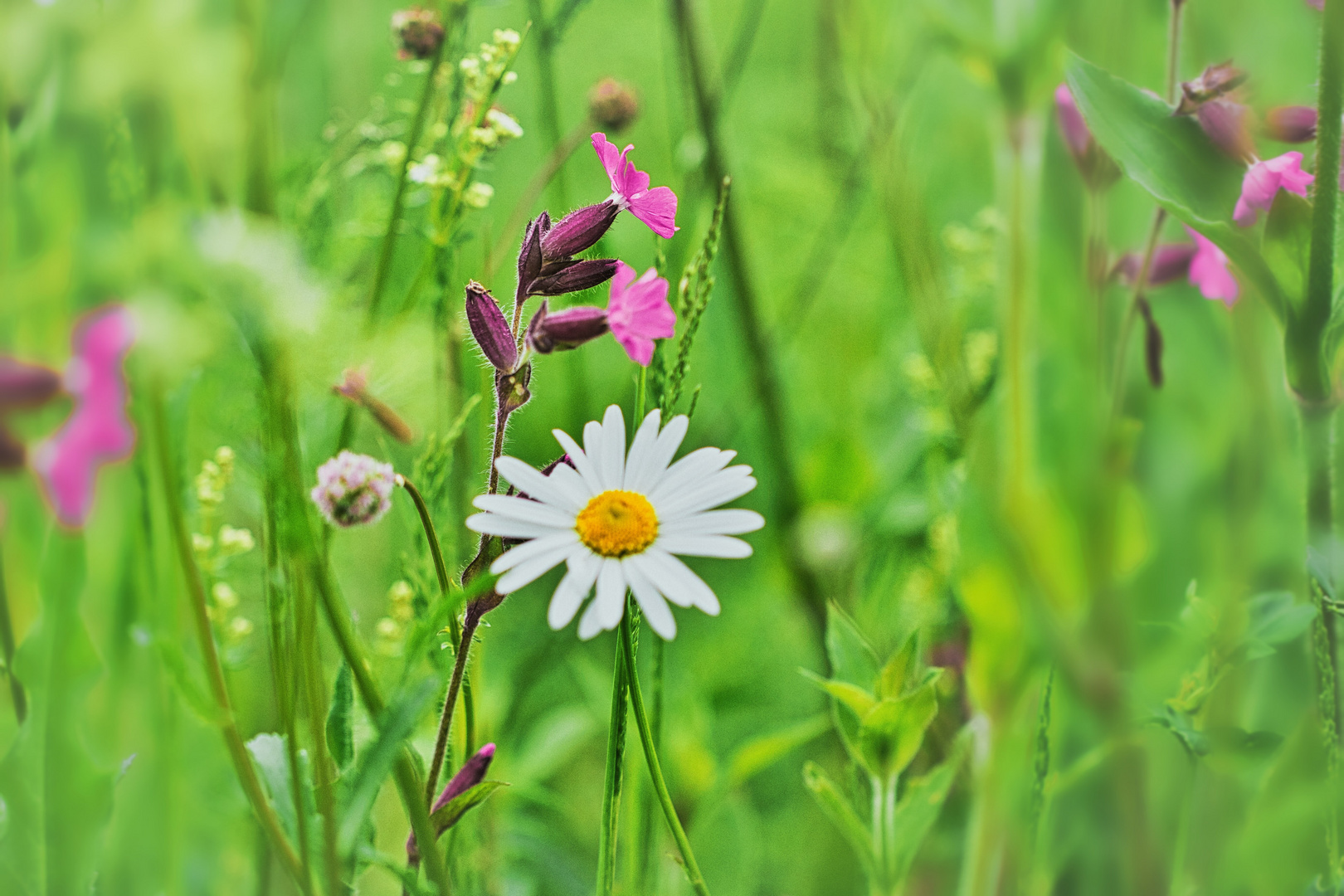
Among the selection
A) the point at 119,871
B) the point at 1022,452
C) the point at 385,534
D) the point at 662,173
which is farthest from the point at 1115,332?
the point at 119,871

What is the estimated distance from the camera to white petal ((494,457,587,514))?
0.27 metres

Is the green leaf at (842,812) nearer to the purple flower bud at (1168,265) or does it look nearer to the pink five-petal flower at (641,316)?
the pink five-petal flower at (641,316)

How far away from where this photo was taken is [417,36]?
44 centimetres

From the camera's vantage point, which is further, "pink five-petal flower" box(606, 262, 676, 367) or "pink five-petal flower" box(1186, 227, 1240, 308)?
"pink five-petal flower" box(1186, 227, 1240, 308)

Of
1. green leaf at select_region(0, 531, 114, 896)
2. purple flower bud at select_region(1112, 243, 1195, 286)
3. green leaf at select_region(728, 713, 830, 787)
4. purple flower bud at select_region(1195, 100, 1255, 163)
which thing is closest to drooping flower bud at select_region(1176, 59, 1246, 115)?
purple flower bud at select_region(1195, 100, 1255, 163)

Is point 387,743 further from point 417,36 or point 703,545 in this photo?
point 417,36

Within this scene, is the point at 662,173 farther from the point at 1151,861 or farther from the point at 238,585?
the point at 1151,861

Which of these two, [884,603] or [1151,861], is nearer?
[1151,861]

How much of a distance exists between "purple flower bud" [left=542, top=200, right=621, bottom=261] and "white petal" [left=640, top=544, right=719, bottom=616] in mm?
122

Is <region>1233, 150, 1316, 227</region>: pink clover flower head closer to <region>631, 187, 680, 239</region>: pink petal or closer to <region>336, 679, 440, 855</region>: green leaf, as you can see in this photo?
<region>631, 187, 680, 239</region>: pink petal

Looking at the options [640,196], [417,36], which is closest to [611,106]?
[417,36]

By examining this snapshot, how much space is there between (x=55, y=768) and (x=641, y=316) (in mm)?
248

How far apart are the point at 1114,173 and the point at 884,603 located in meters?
0.34

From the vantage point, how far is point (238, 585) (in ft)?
2.03
